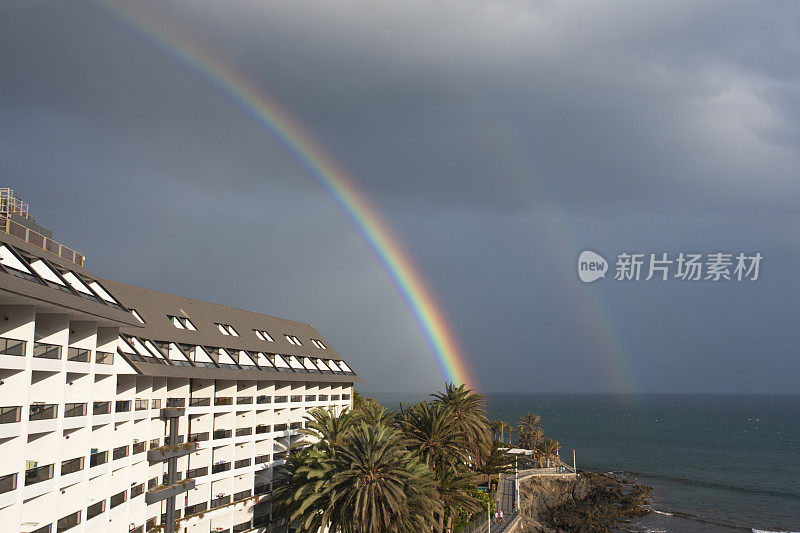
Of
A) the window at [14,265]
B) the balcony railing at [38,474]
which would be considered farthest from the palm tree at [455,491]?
the window at [14,265]

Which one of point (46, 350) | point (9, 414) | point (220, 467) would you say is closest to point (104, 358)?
point (46, 350)

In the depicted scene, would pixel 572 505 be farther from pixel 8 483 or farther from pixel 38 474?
pixel 8 483

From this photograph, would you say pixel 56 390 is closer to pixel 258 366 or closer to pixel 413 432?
pixel 258 366

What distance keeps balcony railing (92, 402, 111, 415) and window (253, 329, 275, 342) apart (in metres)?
29.5

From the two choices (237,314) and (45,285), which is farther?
(237,314)

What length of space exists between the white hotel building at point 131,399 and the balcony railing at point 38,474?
0.07 meters

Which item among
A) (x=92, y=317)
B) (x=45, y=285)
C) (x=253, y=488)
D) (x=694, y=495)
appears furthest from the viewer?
(x=694, y=495)

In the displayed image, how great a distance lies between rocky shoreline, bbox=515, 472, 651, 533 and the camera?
90.8m

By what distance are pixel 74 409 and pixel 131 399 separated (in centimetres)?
774

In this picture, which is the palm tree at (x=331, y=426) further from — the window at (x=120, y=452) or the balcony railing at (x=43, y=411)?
the balcony railing at (x=43, y=411)

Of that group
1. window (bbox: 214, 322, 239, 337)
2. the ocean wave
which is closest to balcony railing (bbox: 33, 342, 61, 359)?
window (bbox: 214, 322, 239, 337)

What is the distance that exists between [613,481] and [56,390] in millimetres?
121186

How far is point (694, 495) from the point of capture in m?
123

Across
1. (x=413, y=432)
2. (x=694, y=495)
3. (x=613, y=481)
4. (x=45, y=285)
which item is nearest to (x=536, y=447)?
(x=613, y=481)
